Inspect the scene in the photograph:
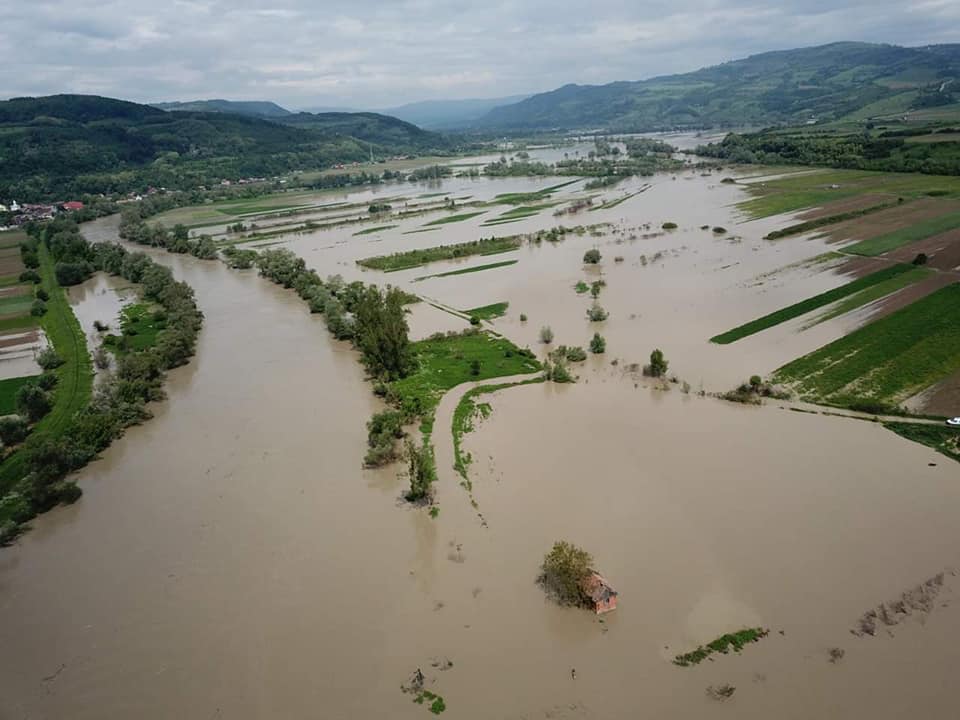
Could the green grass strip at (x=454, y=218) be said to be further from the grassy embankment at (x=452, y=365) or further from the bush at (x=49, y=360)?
the bush at (x=49, y=360)

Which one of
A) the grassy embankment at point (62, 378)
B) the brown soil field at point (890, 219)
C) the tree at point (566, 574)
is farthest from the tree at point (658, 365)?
the brown soil field at point (890, 219)

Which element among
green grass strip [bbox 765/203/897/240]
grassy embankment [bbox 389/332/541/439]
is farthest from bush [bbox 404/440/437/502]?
green grass strip [bbox 765/203/897/240]

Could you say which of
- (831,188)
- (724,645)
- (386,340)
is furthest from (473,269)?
(831,188)

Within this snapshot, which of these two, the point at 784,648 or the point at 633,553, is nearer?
the point at 784,648

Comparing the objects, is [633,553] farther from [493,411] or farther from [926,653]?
[493,411]

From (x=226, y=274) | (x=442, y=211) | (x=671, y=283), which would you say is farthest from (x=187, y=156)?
(x=671, y=283)

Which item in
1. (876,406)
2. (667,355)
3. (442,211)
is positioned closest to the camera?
(876,406)
